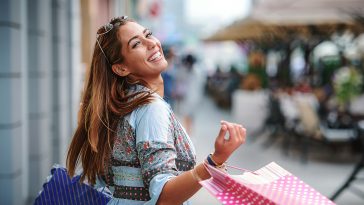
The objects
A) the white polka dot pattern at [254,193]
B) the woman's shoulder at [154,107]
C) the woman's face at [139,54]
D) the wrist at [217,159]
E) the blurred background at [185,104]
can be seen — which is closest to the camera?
the white polka dot pattern at [254,193]

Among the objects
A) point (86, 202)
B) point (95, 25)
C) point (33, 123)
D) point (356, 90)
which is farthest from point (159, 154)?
point (95, 25)

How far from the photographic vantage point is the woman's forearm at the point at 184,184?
73.9 inches

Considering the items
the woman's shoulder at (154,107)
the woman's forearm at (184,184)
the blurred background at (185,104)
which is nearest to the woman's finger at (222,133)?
the woman's forearm at (184,184)

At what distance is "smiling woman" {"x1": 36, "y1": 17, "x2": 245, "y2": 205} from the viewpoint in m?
1.90

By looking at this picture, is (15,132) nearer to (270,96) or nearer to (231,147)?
(231,147)

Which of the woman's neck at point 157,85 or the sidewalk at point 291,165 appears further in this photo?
the sidewalk at point 291,165

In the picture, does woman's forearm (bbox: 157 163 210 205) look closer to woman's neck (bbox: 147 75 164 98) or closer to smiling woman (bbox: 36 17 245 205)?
smiling woman (bbox: 36 17 245 205)

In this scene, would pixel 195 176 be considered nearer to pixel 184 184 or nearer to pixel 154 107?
pixel 184 184

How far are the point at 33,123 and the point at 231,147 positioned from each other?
4717mm

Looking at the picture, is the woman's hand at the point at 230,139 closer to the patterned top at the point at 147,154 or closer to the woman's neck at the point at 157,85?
the patterned top at the point at 147,154

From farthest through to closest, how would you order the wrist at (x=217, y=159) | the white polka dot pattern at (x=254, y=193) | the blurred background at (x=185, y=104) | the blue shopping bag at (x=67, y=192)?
1. the blurred background at (x=185, y=104)
2. the blue shopping bag at (x=67, y=192)
3. the wrist at (x=217, y=159)
4. the white polka dot pattern at (x=254, y=193)

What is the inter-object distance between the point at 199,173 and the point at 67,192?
2.53 ft

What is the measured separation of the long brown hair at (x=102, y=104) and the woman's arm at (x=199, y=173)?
1.07ft

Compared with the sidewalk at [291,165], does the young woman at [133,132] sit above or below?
above
